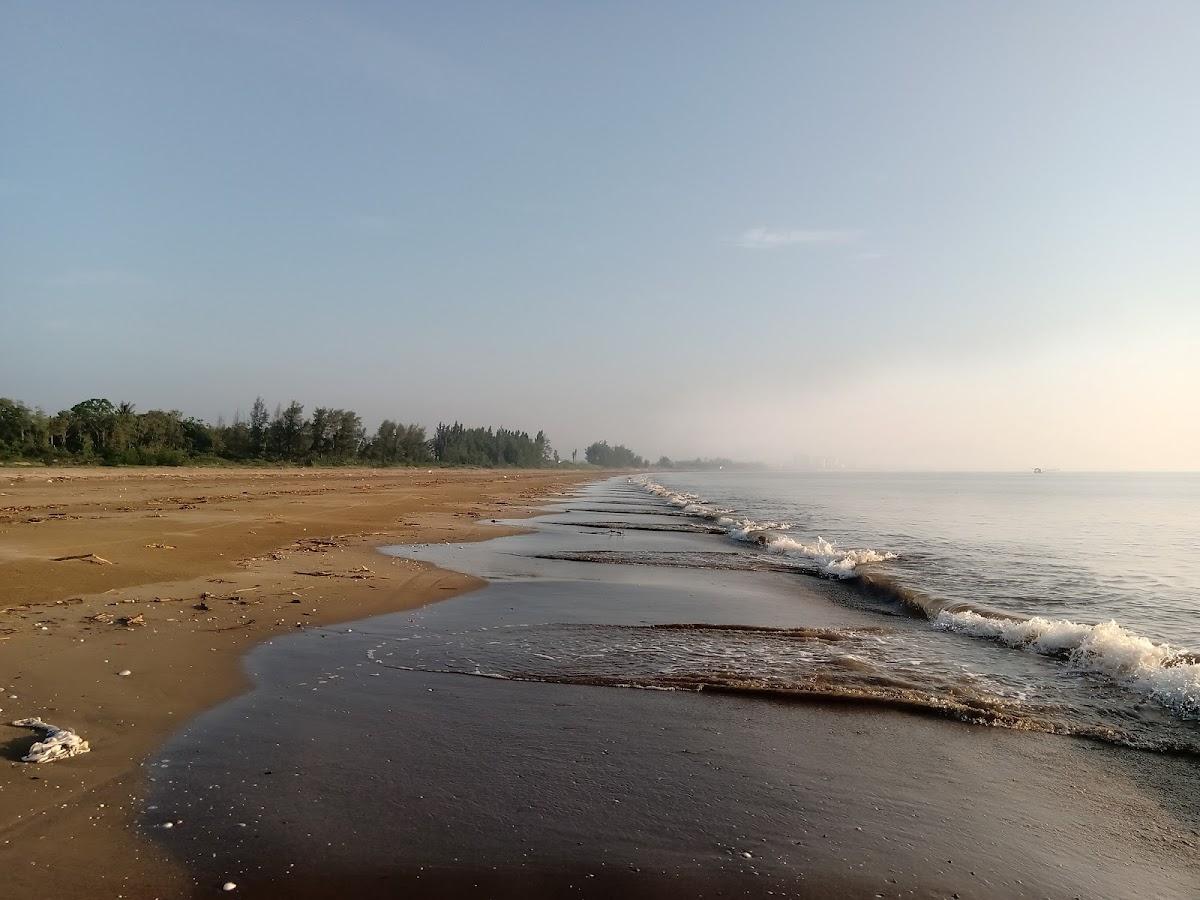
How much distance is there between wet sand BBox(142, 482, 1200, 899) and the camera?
12.5 feet

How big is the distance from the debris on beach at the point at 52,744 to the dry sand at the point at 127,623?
9cm

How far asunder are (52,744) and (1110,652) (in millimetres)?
11211

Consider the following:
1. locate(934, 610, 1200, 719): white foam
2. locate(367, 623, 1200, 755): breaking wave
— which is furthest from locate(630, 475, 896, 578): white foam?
locate(367, 623, 1200, 755): breaking wave

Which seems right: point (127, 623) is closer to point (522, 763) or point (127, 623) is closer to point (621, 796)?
point (522, 763)

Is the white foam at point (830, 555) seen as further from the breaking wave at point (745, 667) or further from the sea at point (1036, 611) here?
the breaking wave at point (745, 667)

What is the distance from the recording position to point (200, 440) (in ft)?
245

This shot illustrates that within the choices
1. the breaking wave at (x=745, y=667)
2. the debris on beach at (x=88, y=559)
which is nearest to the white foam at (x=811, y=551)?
the breaking wave at (x=745, y=667)

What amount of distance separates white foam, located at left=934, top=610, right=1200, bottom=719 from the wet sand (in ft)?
6.50

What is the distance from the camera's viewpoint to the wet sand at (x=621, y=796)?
3.81 m

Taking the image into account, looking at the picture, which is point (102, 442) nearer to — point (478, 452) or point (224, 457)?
point (224, 457)

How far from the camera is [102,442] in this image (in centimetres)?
5684

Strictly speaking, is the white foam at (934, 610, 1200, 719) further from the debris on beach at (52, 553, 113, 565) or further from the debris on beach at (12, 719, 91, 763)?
the debris on beach at (52, 553, 113, 565)

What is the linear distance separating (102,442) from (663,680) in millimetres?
65397

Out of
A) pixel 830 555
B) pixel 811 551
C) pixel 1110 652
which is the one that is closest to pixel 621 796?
pixel 1110 652
